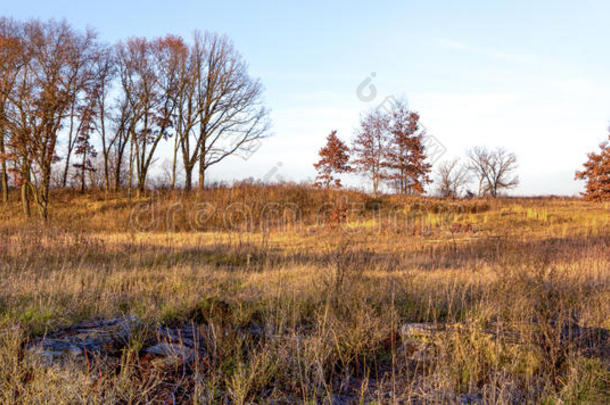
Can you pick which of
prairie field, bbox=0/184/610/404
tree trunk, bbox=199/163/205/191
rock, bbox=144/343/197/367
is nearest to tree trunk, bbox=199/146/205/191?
tree trunk, bbox=199/163/205/191

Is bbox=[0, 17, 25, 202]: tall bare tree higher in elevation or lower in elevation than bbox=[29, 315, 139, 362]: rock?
higher

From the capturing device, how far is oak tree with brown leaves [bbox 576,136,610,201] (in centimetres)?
3002

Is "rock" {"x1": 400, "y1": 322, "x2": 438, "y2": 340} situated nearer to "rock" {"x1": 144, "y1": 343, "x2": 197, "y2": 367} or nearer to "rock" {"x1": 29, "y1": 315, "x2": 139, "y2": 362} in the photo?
"rock" {"x1": 144, "y1": 343, "x2": 197, "y2": 367}

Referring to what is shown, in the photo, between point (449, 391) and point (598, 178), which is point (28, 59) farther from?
point (598, 178)

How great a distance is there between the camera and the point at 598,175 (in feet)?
104

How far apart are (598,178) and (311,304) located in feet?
112

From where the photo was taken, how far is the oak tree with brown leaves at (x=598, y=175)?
30.0 meters

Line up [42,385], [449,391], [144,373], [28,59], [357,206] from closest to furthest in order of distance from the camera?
[42,385], [449,391], [144,373], [28,59], [357,206]

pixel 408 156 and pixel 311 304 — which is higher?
pixel 408 156

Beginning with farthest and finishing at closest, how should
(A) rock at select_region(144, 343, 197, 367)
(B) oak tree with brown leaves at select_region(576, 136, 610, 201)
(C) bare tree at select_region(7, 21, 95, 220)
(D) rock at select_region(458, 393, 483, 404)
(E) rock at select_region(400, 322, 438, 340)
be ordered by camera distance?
(B) oak tree with brown leaves at select_region(576, 136, 610, 201)
(C) bare tree at select_region(7, 21, 95, 220)
(E) rock at select_region(400, 322, 438, 340)
(A) rock at select_region(144, 343, 197, 367)
(D) rock at select_region(458, 393, 483, 404)

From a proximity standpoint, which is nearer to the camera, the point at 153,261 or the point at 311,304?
the point at 311,304

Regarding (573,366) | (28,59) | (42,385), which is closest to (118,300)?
(42,385)

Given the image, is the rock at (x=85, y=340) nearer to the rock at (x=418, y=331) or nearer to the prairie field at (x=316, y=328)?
the prairie field at (x=316, y=328)

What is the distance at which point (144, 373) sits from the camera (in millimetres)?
3242
